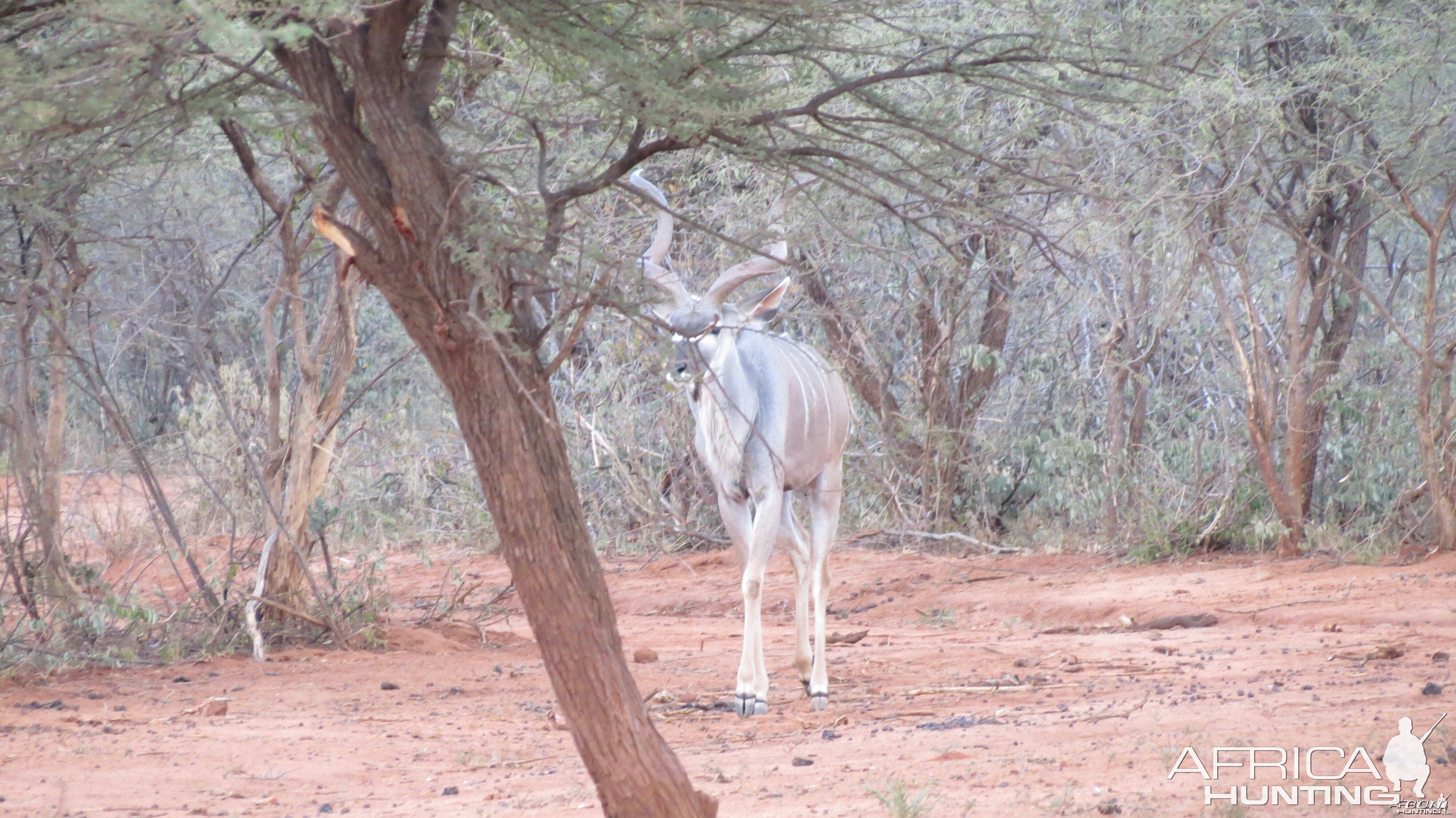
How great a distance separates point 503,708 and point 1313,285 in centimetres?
716

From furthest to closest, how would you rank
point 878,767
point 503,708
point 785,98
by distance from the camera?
point 503,708 < point 878,767 < point 785,98

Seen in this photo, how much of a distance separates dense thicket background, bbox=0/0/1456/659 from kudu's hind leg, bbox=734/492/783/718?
1072 mm

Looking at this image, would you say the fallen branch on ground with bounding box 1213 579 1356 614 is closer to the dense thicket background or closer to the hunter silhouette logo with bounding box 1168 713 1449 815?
the dense thicket background

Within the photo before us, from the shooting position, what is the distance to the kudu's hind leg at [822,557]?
6.58m

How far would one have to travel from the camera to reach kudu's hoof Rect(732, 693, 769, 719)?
6465mm

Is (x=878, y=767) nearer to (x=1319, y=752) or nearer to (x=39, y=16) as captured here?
(x=1319, y=752)

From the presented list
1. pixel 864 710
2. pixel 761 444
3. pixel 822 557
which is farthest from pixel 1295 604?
pixel 761 444

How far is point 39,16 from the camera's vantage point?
3523mm

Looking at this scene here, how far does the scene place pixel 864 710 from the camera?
6.37 metres

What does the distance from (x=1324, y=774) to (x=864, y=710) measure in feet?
8.37

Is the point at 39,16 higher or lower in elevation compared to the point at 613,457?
higher

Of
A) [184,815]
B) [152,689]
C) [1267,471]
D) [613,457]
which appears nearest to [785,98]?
[184,815]

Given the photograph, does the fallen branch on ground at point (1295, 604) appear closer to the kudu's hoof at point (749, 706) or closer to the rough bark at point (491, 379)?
the kudu's hoof at point (749, 706)

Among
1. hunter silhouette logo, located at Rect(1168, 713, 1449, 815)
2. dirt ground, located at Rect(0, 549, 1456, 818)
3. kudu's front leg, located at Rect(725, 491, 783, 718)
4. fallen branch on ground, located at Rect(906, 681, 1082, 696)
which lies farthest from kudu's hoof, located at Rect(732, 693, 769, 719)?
hunter silhouette logo, located at Rect(1168, 713, 1449, 815)
